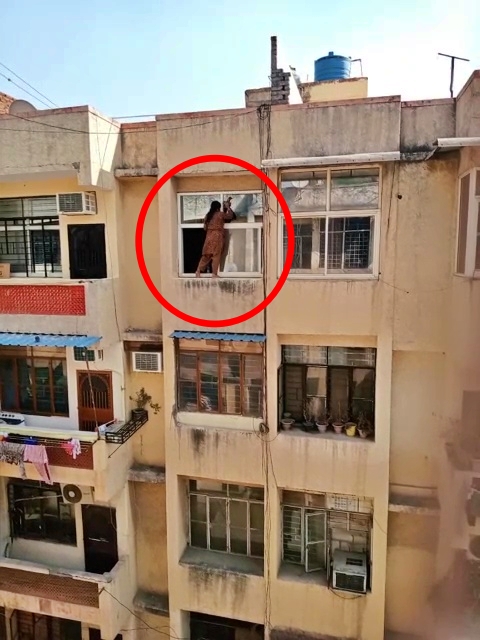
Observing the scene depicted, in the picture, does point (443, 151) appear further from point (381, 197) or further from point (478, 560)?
point (478, 560)

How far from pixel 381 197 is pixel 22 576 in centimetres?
740

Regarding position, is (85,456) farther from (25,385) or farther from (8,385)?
(8,385)

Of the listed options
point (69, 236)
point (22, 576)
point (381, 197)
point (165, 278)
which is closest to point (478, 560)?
point (381, 197)

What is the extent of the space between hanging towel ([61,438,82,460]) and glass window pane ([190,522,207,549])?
207 centimetres

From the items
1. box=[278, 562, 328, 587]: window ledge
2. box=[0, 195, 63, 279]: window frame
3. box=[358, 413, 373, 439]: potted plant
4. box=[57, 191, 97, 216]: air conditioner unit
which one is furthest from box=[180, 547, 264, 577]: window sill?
box=[57, 191, 97, 216]: air conditioner unit

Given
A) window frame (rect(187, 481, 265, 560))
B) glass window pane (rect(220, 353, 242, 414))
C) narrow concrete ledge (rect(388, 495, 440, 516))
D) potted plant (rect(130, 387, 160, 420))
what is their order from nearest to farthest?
narrow concrete ledge (rect(388, 495, 440, 516)) → glass window pane (rect(220, 353, 242, 414)) → window frame (rect(187, 481, 265, 560)) → potted plant (rect(130, 387, 160, 420))

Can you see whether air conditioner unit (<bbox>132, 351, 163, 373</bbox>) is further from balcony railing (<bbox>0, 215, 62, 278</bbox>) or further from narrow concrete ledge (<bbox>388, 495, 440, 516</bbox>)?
narrow concrete ledge (<bbox>388, 495, 440, 516</bbox>)

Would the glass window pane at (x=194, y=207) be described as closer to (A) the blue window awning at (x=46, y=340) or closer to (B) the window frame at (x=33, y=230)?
(B) the window frame at (x=33, y=230)

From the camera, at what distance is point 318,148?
16.5 ft

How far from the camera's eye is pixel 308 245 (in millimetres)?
5402

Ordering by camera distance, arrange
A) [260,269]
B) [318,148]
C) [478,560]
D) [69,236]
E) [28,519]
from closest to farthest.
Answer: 1. [478,560]
2. [318,148]
3. [260,269]
4. [69,236]
5. [28,519]

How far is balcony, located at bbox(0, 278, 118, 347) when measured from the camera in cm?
551

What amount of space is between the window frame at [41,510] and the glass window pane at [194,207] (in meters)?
4.67

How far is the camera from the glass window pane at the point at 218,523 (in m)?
6.22
